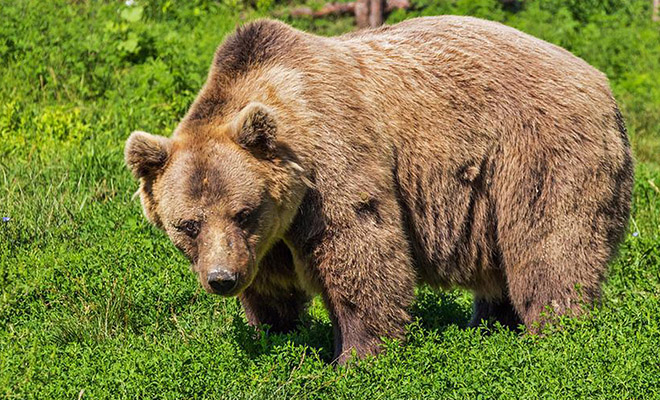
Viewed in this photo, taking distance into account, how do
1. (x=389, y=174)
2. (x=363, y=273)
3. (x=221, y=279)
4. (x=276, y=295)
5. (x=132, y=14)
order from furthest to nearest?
(x=132, y=14) → (x=276, y=295) → (x=389, y=174) → (x=363, y=273) → (x=221, y=279)

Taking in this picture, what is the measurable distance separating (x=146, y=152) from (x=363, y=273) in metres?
1.32

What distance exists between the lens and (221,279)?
5.05 meters

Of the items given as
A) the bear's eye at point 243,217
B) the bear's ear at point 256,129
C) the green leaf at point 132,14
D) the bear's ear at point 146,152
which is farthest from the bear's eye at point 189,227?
the green leaf at point 132,14

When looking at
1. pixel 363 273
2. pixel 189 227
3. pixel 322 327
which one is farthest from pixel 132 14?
pixel 363 273

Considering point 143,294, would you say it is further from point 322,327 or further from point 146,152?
point 146,152

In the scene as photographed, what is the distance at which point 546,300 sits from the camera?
19.5 feet

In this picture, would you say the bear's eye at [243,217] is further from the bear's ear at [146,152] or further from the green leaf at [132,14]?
the green leaf at [132,14]

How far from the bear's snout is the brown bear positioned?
0.04 ft

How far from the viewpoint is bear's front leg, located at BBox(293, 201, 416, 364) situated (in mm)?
5430

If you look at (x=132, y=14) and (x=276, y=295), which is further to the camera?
(x=132, y=14)

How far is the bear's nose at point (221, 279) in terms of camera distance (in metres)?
5.06

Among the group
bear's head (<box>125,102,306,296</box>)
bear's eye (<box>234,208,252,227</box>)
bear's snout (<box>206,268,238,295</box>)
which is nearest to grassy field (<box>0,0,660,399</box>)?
bear's snout (<box>206,268,238,295</box>)

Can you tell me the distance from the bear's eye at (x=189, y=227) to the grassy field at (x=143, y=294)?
2.42 ft

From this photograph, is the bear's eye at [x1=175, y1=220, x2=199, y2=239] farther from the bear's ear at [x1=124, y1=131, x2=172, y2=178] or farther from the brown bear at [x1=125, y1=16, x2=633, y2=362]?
the bear's ear at [x1=124, y1=131, x2=172, y2=178]
